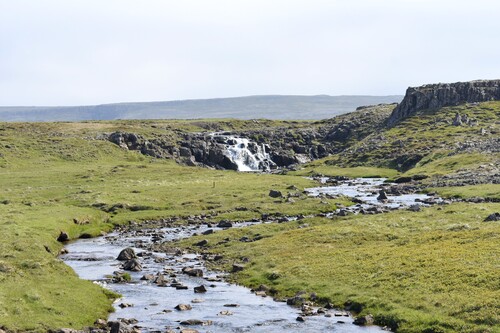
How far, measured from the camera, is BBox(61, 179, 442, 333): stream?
1743 inches

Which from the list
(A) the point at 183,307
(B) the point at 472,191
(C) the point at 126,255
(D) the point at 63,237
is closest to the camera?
(A) the point at 183,307

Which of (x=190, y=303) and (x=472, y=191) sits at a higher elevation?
(x=472, y=191)

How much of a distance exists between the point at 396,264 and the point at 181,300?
61.9ft

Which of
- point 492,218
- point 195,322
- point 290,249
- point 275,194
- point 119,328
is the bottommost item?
point 275,194

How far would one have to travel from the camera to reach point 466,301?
42969mm

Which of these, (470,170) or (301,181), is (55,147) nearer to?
(301,181)

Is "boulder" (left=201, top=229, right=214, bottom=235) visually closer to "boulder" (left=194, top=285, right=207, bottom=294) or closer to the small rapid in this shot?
the small rapid

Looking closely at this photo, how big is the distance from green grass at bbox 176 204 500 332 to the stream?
302 cm

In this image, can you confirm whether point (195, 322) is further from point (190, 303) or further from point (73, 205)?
point (73, 205)

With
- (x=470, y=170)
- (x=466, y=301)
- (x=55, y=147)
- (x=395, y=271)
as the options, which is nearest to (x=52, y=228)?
(x=395, y=271)

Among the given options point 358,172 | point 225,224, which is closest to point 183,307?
point 225,224

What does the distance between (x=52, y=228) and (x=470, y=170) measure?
101 metres

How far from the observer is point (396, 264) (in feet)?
180

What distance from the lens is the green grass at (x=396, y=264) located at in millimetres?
42875
